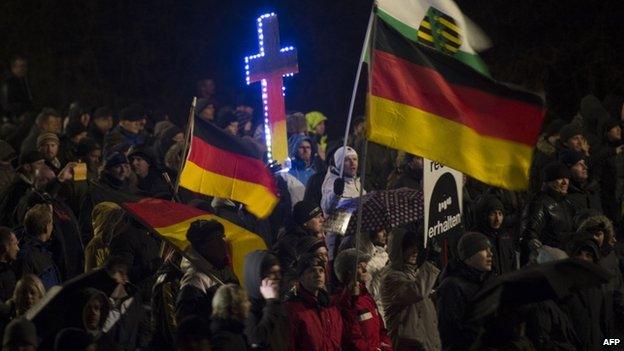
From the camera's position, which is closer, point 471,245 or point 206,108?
point 471,245

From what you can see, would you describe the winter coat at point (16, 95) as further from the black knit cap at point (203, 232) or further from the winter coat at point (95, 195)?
the black knit cap at point (203, 232)

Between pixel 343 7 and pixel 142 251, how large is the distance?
11.5m

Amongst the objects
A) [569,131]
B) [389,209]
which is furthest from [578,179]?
[389,209]

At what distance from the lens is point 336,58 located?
79.7 feet

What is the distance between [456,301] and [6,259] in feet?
11.3

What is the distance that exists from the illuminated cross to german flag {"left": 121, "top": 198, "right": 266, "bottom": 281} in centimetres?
366

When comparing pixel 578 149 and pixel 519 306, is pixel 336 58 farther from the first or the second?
pixel 519 306

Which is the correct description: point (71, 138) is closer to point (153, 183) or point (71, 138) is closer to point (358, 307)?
point (153, 183)

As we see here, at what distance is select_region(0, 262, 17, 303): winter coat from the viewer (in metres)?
12.1

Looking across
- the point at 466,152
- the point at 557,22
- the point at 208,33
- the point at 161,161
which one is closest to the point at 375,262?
the point at 466,152

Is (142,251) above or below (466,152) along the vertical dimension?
below

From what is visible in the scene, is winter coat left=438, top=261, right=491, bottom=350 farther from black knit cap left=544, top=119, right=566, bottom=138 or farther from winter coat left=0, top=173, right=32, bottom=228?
black knit cap left=544, top=119, right=566, bottom=138

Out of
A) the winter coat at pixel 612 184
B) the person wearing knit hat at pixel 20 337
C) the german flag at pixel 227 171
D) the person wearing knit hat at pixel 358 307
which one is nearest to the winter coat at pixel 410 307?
the person wearing knit hat at pixel 358 307

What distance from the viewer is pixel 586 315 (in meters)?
12.0
